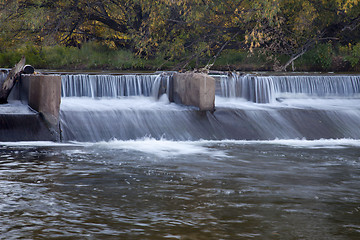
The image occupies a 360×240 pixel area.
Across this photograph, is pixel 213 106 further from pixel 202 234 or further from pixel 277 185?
pixel 202 234

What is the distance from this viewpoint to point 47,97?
12461mm

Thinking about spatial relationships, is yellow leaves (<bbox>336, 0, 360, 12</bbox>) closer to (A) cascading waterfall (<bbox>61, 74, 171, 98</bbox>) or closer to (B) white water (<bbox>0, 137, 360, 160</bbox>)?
(A) cascading waterfall (<bbox>61, 74, 171, 98</bbox>)

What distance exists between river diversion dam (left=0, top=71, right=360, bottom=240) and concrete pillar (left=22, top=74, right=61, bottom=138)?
0.02 meters

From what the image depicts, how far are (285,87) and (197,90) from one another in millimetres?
4164

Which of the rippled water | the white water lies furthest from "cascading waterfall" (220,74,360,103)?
the rippled water

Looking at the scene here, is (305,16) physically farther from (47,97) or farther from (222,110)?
(47,97)

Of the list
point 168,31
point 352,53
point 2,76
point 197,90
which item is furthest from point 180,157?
point 352,53

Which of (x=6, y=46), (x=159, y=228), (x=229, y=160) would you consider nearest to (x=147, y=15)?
(x=6, y=46)

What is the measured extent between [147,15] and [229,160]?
15.2 metres

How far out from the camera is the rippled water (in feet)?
18.4

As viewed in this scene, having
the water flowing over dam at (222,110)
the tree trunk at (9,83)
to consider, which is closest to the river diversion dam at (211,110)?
the water flowing over dam at (222,110)

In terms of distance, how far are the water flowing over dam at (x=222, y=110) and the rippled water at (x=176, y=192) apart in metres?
1.53

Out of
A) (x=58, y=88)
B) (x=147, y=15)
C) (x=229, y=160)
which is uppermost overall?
(x=147, y=15)

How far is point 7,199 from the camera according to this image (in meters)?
6.66
